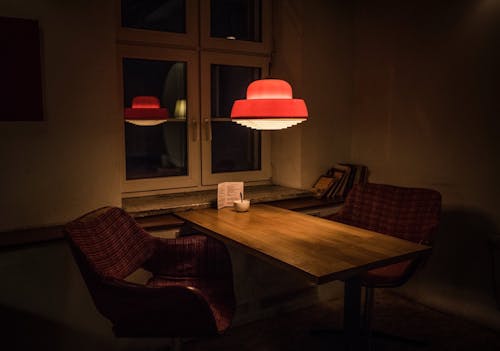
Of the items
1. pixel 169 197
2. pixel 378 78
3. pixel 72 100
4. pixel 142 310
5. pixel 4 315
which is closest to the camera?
pixel 142 310

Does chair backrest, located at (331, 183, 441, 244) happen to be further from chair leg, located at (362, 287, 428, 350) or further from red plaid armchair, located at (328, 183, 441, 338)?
chair leg, located at (362, 287, 428, 350)

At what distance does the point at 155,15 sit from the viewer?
124 inches

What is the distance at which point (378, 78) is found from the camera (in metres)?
3.54

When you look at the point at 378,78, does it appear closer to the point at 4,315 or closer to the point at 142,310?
the point at 142,310

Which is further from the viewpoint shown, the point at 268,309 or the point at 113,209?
the point at 268,309

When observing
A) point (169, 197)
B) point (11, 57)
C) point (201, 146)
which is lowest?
point (169, 197)

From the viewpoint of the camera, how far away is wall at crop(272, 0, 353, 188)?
136 inches

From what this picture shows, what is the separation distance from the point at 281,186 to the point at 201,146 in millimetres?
746

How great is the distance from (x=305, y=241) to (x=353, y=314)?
49cm

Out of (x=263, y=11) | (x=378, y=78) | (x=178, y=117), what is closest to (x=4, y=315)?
(x=178, y=117)

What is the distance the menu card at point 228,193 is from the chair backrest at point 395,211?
2.15ft

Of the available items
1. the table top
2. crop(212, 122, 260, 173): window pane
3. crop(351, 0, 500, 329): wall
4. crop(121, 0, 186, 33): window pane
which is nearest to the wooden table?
the table top

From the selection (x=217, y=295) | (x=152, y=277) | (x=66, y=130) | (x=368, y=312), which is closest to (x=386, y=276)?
(x=368, y=312)

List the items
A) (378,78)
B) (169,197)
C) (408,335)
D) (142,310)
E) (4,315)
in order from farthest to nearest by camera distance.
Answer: (378,78)
(169,197)
(408,335)
(4,315)
(142,310)
